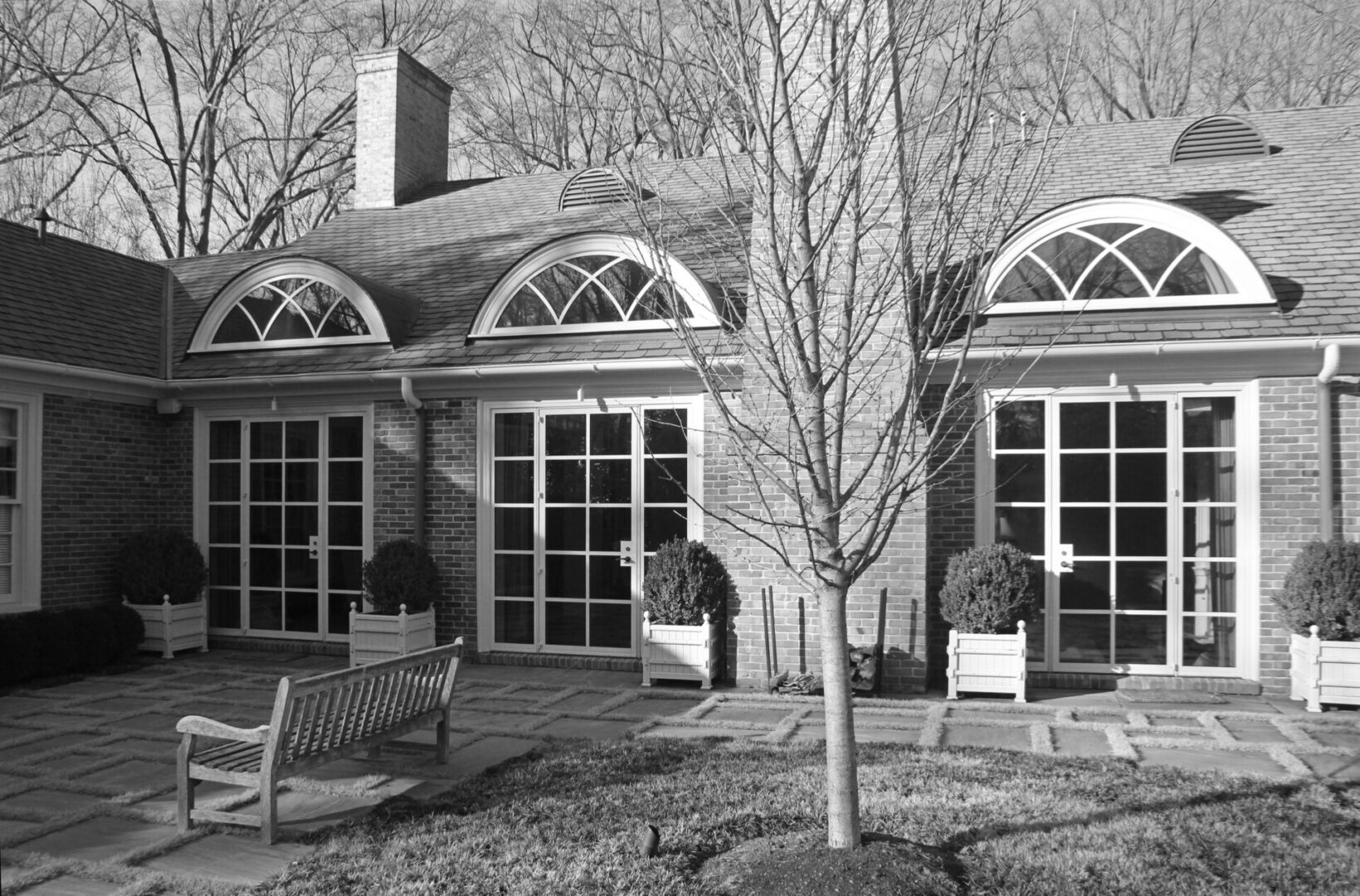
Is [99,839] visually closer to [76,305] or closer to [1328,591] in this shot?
[76,305]

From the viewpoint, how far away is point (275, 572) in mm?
11414

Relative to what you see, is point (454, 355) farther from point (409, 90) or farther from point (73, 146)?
point (73, 146)

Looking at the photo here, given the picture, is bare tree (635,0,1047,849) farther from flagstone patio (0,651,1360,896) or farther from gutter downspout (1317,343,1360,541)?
gutter downspout (1317,343,1360,541)

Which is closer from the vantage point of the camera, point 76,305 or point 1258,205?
point 1258,205

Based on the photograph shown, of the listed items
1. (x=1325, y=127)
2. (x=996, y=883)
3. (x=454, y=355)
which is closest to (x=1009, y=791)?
(x=996, y=883)

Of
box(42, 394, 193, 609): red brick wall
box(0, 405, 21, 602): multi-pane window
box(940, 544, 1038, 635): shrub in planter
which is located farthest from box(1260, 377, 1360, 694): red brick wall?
box(0, 405, 21, 602): multi-pane window

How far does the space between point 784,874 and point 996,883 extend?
3.10 feet

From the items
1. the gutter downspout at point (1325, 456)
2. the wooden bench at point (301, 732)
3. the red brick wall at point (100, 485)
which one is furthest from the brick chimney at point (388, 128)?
the gutter downspout at point (1325, 456)

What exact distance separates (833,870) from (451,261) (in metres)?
9.93

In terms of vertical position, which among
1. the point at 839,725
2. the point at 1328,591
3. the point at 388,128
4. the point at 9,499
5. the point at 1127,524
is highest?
the point at 388,128

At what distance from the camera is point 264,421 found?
11.6 meters

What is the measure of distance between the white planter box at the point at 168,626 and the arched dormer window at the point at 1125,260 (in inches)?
350

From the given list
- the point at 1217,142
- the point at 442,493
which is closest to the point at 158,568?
the point at 442,493

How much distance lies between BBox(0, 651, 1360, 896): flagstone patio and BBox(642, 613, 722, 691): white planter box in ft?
0.75
